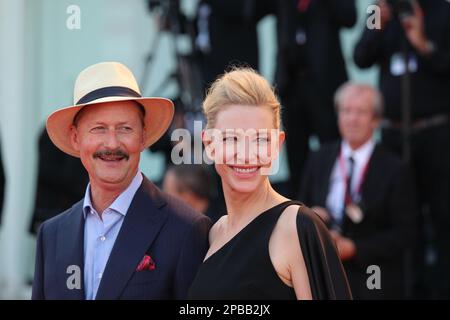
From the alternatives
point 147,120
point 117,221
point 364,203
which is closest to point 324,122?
point 364,203

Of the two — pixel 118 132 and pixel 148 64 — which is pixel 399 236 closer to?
pixel 148 64

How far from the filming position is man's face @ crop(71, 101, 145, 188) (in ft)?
10.5

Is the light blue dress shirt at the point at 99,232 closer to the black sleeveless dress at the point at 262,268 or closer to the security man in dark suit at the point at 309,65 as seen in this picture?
the black sleeveless dress at the point at 262,268

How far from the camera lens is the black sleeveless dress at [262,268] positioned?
282 cm

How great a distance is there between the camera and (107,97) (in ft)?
10.5

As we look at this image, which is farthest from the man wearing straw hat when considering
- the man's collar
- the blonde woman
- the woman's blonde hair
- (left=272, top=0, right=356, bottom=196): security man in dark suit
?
(left=272, top=0, right=356, bottom=196): security man in dark suit

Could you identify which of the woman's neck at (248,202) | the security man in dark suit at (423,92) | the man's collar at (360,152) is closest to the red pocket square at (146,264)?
the woman's neck at (248,202)

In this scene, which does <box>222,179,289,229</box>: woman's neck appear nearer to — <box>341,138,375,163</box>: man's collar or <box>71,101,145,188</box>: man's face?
<box>71,101,145,188</box>: man's face

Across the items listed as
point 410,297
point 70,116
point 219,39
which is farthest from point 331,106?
point 70,116

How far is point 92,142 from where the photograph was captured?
321 cm

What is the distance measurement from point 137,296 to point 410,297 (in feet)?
8.82

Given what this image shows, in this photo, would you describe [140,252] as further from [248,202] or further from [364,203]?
[364,203]

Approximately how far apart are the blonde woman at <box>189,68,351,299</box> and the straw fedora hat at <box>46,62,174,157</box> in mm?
282

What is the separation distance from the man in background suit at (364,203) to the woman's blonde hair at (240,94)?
222cm
